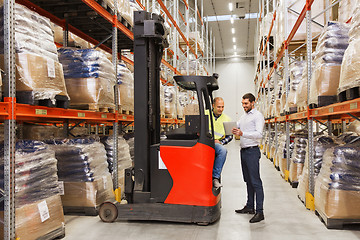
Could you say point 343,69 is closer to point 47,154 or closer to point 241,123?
point 241,123

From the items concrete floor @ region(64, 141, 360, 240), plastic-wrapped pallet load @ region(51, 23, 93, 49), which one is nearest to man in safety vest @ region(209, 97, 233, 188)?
concrete floor @ region(64, 141, 360, 240)

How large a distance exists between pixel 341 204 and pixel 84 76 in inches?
152

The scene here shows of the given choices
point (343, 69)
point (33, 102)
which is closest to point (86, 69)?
point (33, 102)

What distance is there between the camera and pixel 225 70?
2933cm

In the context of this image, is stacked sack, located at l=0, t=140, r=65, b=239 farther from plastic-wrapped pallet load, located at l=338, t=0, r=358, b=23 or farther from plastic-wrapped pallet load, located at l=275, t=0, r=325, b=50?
plastic-wrapped pallet load, located at l=275, t=0, r=325, b=50

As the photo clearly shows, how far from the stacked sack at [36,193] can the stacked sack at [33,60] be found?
607mm

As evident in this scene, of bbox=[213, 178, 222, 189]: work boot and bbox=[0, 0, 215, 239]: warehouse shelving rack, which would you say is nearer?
bbox=[0, 0, 215, 239]: warehouse shelving rack

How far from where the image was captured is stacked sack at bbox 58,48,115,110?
4496mm

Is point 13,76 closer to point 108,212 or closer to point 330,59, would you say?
point 108,212

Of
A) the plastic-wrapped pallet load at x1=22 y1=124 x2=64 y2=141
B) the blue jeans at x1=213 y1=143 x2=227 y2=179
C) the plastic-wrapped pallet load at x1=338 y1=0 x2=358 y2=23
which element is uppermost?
the plastic-wrapped pallet load at x1=338 y1=0 x2=358 y2=23

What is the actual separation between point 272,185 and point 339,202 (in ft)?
10.5

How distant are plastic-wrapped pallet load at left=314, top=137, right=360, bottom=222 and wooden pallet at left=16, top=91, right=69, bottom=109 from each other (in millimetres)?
3493

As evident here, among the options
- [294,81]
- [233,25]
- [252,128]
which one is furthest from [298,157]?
[233,25]

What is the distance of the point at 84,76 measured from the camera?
4.50m
